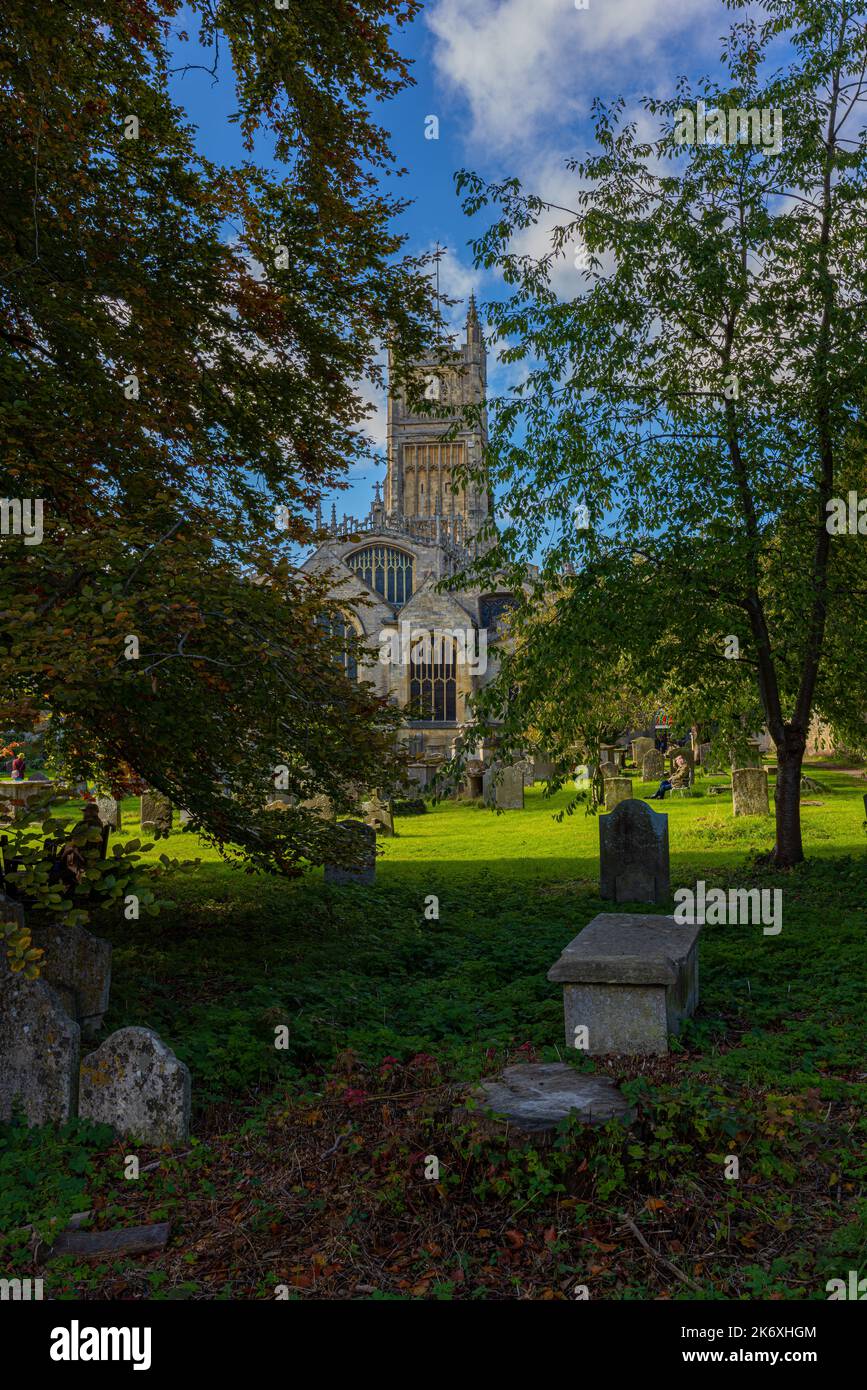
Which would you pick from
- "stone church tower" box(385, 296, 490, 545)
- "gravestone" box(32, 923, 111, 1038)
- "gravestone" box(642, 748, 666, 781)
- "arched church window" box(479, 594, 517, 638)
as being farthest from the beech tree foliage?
"stone church tower" box(385, 296, 490, 545)

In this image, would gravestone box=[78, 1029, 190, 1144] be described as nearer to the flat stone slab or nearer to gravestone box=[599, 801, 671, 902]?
the flat stone slab

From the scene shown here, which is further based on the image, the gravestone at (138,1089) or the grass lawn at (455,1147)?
the gravestone at (138,1089)

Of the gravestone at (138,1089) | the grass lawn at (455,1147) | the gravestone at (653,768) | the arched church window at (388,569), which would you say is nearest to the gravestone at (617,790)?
the gravestone at (653,768)

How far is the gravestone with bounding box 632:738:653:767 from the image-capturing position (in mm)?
30703

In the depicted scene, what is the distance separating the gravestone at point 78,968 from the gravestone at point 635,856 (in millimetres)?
6349

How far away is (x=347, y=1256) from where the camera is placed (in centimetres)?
369

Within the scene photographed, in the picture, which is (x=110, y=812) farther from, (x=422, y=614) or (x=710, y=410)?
(x=422, y=614)

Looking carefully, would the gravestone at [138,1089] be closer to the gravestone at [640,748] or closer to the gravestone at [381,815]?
the gravestone at [381,815]

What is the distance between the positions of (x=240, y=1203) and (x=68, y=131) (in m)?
7.32

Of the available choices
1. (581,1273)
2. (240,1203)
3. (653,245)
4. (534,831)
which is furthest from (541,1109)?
(534,831)

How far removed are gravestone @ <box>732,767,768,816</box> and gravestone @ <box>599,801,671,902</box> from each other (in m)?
6.74

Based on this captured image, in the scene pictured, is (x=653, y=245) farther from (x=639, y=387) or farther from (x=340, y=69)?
(x=340, y=69)

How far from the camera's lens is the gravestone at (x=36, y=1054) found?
195 inches

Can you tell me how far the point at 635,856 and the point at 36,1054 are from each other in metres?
7.29
